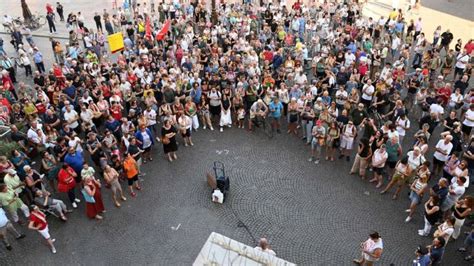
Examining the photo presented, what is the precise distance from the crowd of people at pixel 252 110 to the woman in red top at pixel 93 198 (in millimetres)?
42

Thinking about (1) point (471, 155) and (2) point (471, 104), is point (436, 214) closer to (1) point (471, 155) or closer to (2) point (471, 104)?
(1) point (471, 155)

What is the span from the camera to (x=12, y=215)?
1155 cm

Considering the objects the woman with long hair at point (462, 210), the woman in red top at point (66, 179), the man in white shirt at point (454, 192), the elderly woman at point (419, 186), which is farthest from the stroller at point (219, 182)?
the woman with long hair at point (462, 210)

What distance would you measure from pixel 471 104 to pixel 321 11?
11.5m

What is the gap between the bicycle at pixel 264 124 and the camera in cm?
1557

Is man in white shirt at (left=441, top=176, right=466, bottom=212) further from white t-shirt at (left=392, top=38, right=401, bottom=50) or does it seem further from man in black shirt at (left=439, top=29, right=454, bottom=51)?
man in black shirt at (left=439, top=29, right=454, bottom=51)

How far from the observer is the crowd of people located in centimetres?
1170

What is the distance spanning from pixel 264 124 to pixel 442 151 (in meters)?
6.16

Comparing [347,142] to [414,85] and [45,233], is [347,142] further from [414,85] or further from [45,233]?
[45,233]

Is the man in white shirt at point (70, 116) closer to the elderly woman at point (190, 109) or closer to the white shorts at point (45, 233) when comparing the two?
the elderly woman at point (190, 109)

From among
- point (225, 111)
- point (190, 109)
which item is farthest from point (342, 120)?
point (190, 109)

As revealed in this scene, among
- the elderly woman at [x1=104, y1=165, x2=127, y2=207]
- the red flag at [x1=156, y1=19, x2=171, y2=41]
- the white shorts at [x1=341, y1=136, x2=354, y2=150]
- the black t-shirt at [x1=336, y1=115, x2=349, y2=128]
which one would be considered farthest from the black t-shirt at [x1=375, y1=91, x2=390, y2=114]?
the red flag at [x1=156, y1=19, x2=171, y2=41]

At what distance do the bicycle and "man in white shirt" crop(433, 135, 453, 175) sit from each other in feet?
18.5

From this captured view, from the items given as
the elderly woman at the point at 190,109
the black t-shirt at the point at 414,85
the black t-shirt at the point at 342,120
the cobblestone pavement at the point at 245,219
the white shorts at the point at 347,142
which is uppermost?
the black t-shirt at the point at 414,85
